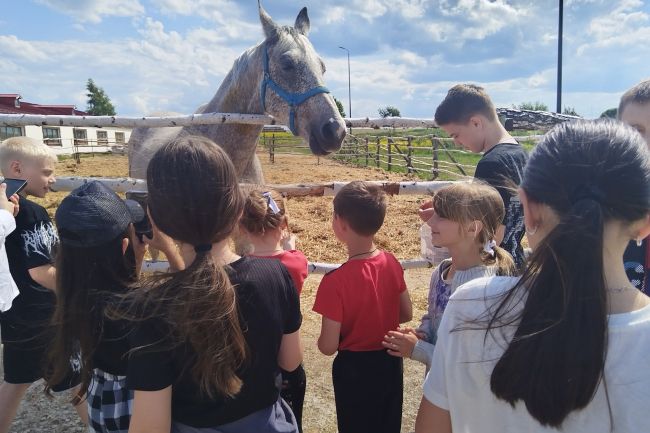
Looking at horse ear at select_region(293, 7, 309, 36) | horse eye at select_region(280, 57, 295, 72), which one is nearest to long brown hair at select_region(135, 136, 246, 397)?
horse eye at select_region(280, 57, 295, 72)

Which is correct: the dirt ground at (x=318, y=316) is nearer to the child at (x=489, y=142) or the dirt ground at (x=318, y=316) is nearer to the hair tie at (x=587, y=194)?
the child at (x=489, y=142)

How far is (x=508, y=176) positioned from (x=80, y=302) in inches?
63.1

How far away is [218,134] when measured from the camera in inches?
125

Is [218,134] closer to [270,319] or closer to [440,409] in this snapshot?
[270,319]

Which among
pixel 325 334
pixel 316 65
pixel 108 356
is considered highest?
pixel 316 65

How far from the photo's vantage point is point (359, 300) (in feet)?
5.65

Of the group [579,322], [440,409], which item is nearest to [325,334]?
[440,409]

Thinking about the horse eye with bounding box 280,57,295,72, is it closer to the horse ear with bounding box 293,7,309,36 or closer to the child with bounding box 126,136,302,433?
the horse ear with bounding box 293,7,309,36

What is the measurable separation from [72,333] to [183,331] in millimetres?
434

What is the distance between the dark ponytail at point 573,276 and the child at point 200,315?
2.04 feet

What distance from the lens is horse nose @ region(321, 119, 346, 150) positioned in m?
2.77

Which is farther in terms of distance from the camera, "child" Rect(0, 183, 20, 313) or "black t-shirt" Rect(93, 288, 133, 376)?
"child" Rect(0, 183, 20, 313)

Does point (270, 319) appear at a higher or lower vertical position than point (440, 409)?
higher

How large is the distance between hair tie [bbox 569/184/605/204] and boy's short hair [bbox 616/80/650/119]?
1.30m
